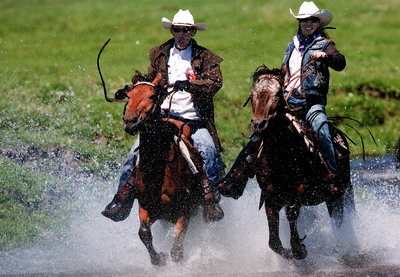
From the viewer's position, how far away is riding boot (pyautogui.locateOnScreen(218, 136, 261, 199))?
959 centimetres

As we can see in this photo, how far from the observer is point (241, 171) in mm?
9859

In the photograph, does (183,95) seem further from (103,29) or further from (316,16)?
(103,29)

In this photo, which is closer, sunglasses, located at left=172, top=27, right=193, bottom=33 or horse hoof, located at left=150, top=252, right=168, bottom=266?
horse hoof, located at left=150, top=252, right=168, bottom=266

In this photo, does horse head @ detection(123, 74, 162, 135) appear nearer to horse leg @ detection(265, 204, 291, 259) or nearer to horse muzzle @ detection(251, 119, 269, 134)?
horse muzzle @ detection(251, 119, 269, 134)

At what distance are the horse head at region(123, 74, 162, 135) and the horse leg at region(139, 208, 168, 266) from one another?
1.12 meters

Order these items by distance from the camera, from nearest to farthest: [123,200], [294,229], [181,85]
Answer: [181,85], [294,229], [123,200]

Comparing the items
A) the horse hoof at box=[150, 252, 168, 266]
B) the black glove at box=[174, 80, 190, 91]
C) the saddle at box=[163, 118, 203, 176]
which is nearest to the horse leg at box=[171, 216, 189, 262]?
the horse hoof at box=[150, 252, 168, 266]

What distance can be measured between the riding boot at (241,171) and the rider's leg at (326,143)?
824mm

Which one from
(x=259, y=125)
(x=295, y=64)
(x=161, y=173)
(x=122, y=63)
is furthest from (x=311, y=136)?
(x=122, y=63)

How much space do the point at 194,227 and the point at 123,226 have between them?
1498 mm

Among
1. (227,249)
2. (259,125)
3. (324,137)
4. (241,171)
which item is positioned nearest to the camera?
(259,125)

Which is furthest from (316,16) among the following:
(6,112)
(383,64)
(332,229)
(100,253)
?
(383,64)

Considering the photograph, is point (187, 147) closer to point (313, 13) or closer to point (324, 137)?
point (324, 137)

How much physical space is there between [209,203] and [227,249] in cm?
87
